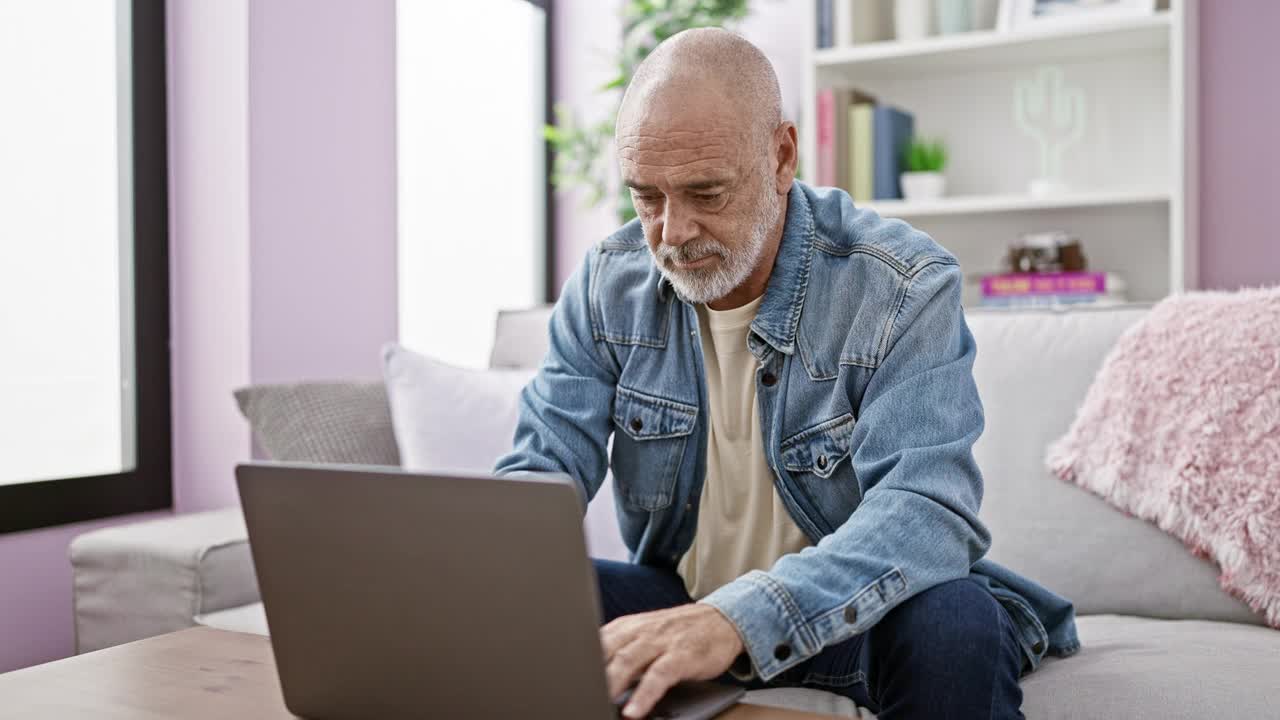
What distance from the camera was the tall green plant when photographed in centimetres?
280

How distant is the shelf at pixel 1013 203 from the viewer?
2.49 m

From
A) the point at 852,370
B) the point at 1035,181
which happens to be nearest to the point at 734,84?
the point at 852,370

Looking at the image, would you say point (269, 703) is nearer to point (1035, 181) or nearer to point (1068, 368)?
point (1068, 368)

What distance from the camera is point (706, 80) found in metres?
1.19

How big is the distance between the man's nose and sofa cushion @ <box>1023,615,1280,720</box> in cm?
56

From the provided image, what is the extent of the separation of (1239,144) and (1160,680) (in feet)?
5.91

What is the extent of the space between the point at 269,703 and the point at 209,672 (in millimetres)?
120

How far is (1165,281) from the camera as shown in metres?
2.67

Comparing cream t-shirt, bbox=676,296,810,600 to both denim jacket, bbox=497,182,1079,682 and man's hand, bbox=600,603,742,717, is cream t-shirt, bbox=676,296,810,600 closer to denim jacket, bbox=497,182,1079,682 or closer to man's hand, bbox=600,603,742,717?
denim jacket, bbox=497,182,1079,682

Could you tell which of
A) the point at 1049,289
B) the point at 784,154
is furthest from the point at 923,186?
the point at 784,154

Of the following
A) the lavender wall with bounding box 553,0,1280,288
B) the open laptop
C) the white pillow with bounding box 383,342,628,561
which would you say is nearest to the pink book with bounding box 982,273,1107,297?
the lavender wall with bounding box 553,0,1280,288

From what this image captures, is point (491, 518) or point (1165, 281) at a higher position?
point (1165, 281)

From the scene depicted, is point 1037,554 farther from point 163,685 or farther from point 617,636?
point 163,685

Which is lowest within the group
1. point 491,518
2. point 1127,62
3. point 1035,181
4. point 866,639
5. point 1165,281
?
point 866,639
